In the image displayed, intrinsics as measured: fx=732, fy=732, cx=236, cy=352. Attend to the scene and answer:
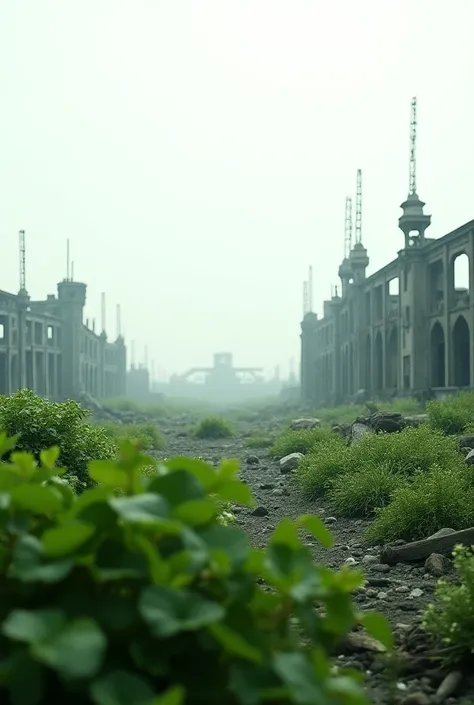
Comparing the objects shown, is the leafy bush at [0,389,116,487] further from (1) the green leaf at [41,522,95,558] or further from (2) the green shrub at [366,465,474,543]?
(1) the green leaf at [41,522,95,558]

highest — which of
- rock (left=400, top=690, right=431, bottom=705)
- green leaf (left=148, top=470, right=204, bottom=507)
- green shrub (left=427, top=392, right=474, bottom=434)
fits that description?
green leaf (left=148, top=470, right=204, bottom=507)

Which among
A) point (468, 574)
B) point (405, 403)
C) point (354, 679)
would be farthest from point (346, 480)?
point (405, 403)

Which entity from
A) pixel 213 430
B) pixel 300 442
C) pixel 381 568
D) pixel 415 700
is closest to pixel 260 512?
pixel 381 568

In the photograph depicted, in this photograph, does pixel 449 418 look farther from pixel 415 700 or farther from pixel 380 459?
pixel 415 700

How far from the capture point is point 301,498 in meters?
9.90

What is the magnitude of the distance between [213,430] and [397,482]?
48.3ft

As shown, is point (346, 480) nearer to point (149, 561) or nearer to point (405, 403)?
point (149, 561)

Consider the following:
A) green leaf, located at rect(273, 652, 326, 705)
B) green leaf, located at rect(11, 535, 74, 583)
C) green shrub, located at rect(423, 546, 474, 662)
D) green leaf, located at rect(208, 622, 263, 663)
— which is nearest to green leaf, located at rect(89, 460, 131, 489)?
green leaf, located at rect(11, 535, 74, 583)

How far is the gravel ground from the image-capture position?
3.61 metres

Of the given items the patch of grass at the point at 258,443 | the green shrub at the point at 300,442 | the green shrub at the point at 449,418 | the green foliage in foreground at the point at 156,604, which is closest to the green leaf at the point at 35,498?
the green foliage in foreground at the point at 156,604

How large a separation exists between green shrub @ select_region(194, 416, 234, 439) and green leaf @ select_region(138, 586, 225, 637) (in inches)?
820

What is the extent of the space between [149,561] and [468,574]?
9.00 feet

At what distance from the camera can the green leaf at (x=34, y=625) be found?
160cm

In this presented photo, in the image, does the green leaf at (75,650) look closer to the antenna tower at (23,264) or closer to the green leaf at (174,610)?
the green leaf at (174,610)
